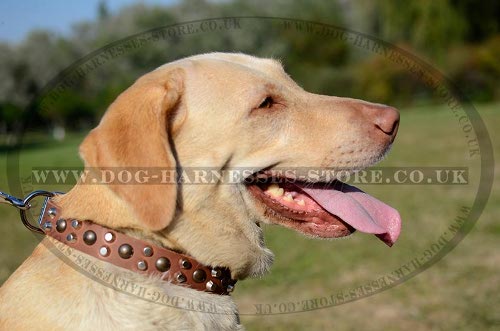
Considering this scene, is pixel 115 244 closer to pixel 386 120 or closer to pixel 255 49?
pixel 386 120

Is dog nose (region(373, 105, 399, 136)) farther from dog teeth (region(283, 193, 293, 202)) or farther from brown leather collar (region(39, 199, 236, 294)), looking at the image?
brown leather collar (region(39, 199, 236, 294))

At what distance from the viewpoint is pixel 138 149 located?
2.31 meters

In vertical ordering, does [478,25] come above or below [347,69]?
above

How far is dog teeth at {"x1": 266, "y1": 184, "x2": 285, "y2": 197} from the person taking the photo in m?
2.85

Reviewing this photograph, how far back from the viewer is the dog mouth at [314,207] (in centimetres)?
280

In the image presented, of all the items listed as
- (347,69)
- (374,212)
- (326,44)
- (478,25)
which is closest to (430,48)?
(478,25)

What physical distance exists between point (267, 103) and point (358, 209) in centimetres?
72

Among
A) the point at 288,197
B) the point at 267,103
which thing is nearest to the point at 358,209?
the point at 288,197

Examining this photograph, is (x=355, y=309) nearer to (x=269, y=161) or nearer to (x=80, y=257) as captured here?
(x=269, y=161)

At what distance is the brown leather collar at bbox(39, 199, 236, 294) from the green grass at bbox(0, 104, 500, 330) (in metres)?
3.02

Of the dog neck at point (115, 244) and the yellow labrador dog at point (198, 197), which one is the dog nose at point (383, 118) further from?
the dog neck at point (115, 244)

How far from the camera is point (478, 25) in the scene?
32.9m

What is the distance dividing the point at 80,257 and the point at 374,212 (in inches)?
59.9

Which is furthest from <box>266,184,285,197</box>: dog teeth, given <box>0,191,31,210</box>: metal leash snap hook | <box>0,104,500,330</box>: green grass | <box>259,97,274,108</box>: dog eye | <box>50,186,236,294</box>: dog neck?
<box>0,104,500,330</box>: green grass
